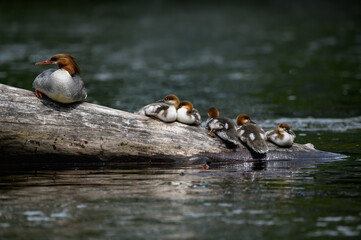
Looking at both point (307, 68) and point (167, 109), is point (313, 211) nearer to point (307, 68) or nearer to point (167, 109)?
point (167, 109)

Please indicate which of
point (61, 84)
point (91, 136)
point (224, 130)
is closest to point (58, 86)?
point (61, 84)

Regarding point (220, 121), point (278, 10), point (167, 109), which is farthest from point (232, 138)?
point (278, 10)

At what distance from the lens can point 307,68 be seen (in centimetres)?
2253

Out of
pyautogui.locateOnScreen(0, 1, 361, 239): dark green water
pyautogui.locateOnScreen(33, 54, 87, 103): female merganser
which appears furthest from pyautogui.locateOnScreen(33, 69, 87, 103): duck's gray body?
pyautogui.locateOnScreen(0, 1, 361, 239): dark green water

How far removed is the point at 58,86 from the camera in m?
8.73

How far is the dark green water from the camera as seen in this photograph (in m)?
6.33

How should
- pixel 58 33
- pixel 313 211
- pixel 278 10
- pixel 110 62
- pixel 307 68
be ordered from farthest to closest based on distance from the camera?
pixel 278 10
pixel 58 33
pixel 110 62
pixel 307 68
pixel 313 211

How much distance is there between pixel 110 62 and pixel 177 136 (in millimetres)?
15435

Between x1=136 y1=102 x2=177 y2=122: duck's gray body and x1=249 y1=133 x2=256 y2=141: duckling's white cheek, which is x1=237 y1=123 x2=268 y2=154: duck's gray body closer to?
x1=249 y1=133 x2=256 y2=141: duckling's white cheek

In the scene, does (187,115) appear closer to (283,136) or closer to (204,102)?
(283,136)

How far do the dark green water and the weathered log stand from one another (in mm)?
225

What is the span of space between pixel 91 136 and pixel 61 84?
877 mm

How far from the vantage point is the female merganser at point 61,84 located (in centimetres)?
872

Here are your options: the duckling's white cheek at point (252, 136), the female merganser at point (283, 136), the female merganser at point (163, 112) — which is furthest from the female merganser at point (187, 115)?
the female merganser at point (283, 136)
